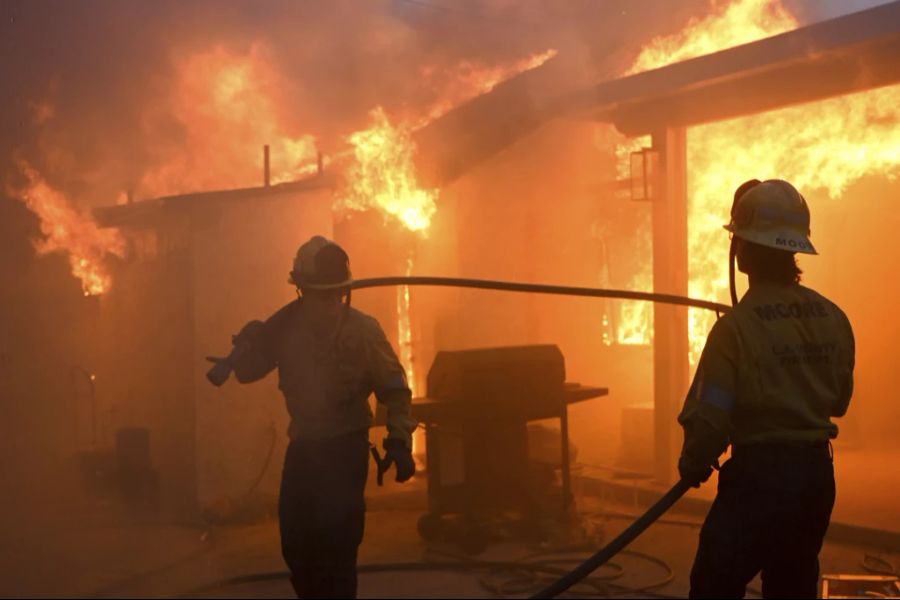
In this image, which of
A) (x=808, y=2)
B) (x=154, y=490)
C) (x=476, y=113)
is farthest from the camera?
(x=808, y=2)

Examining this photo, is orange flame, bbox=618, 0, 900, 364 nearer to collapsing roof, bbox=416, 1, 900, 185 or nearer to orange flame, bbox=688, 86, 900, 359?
orange flame, bbox=688, 86, 900, 359

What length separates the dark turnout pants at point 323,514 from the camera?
5070 millimetres

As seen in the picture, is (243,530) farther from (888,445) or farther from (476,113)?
(888,445)

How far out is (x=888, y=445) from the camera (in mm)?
13508

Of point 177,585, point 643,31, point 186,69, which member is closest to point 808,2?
point 643,31

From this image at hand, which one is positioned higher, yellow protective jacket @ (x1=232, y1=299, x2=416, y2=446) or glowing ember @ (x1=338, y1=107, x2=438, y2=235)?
glowing ember @ (x1=338, y1=107, x2=438, y2=235)

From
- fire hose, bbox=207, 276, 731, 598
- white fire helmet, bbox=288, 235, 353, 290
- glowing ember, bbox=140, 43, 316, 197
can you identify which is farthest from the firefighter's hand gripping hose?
glowing ember, bbox=140, 43, 316, 197

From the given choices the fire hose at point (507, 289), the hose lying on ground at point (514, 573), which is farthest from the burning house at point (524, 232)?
the fire hose at point (507, 289)

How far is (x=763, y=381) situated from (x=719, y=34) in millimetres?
8797

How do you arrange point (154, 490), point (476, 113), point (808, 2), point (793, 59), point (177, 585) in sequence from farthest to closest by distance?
point (808, 2) → point (476, 113) → point (154, 490) → point (793, 59) → point (177, 585)

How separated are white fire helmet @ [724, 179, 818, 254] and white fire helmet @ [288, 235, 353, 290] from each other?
2.08 m

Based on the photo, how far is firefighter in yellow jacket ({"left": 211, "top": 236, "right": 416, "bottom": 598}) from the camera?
5102mm

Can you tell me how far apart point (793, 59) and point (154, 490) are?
754 centimetres

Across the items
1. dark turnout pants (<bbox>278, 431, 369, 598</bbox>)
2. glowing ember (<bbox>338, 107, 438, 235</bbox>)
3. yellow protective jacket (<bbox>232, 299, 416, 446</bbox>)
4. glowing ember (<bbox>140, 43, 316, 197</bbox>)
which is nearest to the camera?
dark turnout pants (<bbox>278, 431, 369, 598</bbox>)
